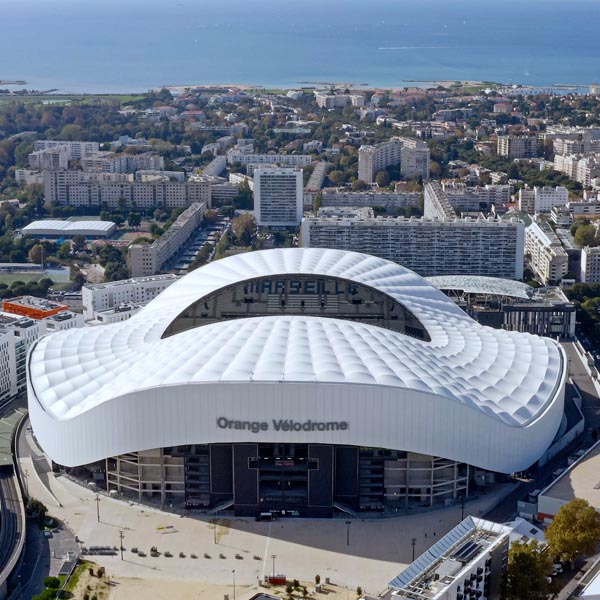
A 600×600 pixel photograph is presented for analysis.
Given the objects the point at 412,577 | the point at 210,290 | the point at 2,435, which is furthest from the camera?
the point at 210,290

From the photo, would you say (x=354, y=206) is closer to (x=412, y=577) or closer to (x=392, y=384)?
(x=392, y=384)

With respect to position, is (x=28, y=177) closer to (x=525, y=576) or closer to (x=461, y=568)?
(x=525, y=576)

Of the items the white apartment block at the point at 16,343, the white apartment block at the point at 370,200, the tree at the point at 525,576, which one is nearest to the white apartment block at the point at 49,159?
the white apartment block at the point at 370,200

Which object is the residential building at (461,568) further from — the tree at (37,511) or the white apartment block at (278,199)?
the white apartment block at (278,199)

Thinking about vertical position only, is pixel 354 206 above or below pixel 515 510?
above

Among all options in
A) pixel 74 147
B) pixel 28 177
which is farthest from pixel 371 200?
pixel 74 147

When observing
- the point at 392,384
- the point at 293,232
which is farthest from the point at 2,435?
the point at 293,232
